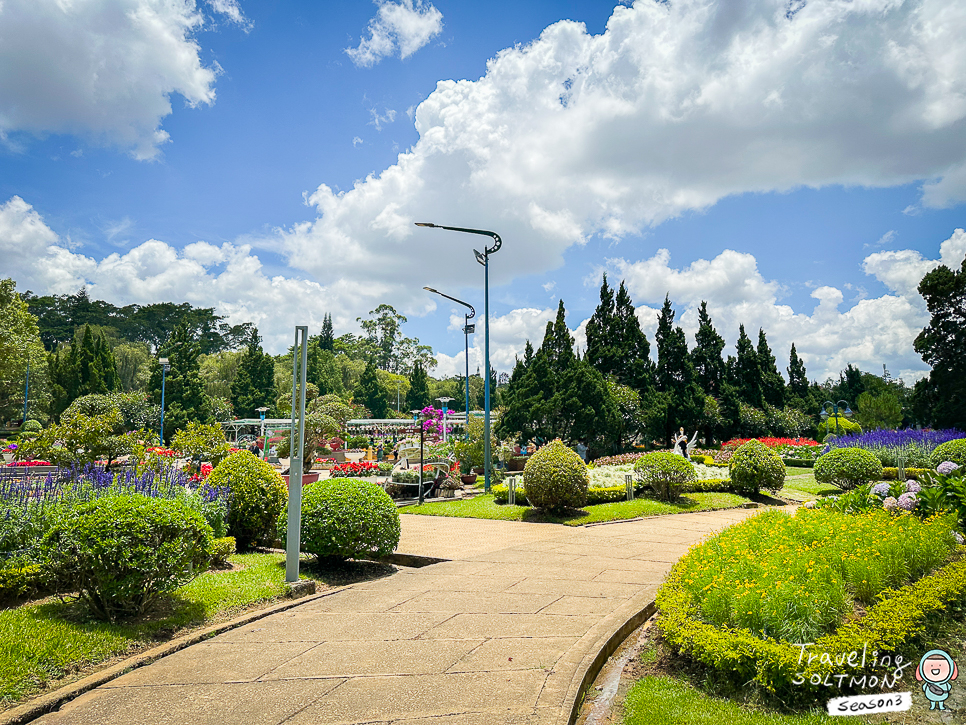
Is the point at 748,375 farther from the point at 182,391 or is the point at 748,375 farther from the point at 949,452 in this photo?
the point at 182,391

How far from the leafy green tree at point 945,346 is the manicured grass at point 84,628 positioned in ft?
113

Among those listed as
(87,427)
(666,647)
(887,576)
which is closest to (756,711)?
(666,647)

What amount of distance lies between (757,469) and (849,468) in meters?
2.19

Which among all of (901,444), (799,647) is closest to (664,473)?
(799,647)

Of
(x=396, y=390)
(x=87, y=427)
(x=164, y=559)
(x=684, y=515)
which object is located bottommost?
(x=684, y=515)

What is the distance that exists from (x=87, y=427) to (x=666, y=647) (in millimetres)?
14179

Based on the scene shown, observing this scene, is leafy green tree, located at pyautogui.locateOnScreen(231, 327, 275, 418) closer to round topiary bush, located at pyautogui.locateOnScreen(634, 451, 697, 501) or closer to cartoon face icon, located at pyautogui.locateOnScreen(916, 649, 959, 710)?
round topiary bush, located at pyautogui.locateOnScreen(634, 451, 697, 501)

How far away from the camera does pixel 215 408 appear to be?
4550 centimetres

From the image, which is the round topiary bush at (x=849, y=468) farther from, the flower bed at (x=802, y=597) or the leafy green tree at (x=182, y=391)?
the leafy green tree at (x=182, y=391)

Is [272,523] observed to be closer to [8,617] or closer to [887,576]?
[8,617]

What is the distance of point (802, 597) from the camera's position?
420cm

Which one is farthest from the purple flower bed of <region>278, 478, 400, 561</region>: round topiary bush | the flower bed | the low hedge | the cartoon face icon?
<region>278, 478, 400, 561</region>: round topiary bush

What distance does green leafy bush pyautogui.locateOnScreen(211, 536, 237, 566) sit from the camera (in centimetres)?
667

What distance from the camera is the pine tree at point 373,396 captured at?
5900cm
